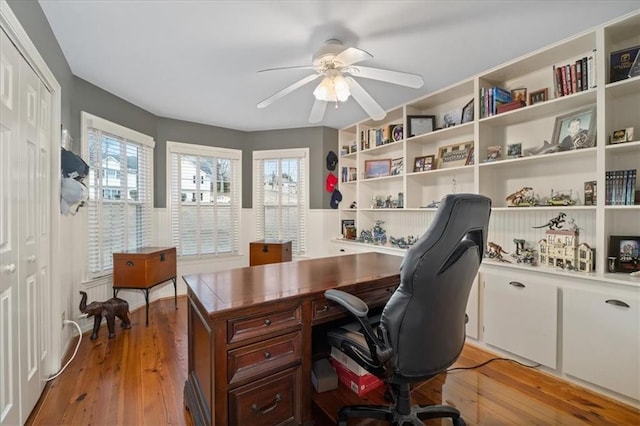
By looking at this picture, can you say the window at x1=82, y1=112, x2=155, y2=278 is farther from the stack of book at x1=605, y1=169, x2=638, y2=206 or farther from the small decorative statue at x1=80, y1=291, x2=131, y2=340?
the stack of book at x1=605, y1=169, x2=638, y2=206

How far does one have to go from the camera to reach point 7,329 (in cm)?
139

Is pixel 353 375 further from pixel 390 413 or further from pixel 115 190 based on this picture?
pixel 115 190

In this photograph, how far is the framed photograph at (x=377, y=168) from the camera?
388 centimetres

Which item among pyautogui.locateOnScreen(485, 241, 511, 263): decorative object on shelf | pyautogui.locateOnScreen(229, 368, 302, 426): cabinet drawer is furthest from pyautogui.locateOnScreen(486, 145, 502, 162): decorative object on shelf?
pyautogui.locateOnScreen(229, 368, 302, 426): cabinet drawer

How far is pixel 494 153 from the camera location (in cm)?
263

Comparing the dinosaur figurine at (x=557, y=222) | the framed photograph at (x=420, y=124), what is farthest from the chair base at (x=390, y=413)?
the framed photograph at (x=420, y=124)

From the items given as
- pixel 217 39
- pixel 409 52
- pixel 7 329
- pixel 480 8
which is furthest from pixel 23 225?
pixel 480 8

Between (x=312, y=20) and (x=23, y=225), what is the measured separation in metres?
2.07

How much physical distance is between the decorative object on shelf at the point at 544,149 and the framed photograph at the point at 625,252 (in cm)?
73

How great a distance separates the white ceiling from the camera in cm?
179

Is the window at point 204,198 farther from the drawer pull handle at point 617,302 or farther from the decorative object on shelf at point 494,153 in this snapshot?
the drawer pull handle at point 617,302

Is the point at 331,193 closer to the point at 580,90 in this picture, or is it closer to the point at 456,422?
the point at 580,90

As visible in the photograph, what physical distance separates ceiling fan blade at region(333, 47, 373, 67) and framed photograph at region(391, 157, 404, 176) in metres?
1.91

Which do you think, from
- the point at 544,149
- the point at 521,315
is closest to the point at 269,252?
the point at 521,315
